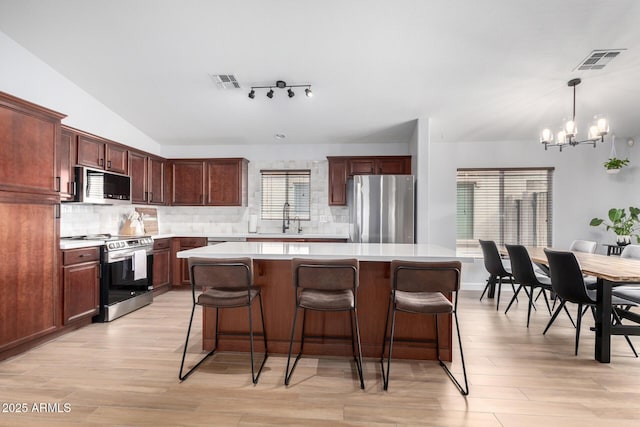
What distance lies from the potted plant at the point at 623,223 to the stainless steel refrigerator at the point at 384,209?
2.95 metres

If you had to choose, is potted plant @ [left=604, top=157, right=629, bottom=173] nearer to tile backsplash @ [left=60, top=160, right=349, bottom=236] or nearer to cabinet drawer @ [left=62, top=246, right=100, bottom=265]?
tile backsplash @ [left=60, top=160, right=349, bottom=236]

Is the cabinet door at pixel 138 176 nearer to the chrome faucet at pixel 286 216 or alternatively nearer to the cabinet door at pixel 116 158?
the cabinet door at pixel 116 158

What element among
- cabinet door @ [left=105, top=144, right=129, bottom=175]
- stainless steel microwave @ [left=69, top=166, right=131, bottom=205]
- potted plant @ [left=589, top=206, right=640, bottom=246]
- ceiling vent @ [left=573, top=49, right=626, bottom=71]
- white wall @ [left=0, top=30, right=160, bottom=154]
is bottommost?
potted plant @ [left=589, top=206, right=640, bottom=246]

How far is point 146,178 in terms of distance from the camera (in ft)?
16.0

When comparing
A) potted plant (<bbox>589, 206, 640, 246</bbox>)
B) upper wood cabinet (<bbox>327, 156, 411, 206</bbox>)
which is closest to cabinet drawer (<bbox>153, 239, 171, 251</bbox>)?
upper wood cabinet (<bbox>327, 156, 411, 206</bbox>)

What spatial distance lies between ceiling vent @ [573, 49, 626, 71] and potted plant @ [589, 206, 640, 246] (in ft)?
8.06

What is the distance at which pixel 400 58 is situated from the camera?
3344mm

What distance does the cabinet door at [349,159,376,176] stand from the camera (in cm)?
514

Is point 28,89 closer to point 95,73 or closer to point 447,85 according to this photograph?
point 95,73

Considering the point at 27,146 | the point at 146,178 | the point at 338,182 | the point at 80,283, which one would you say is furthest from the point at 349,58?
the point at 80,283

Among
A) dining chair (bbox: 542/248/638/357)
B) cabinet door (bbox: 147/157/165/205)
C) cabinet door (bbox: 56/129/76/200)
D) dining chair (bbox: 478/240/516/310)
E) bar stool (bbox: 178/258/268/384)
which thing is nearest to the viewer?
bar stool (bbox: 178/258/268/384)

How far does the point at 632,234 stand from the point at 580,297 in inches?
131

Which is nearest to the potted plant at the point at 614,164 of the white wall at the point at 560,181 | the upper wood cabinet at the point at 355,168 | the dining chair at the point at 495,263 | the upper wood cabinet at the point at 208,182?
the white wall at the point at 560,181

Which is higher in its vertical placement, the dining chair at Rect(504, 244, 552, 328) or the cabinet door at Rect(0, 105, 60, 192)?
the cabinet door at Rect(0, 105, 60, 192)
